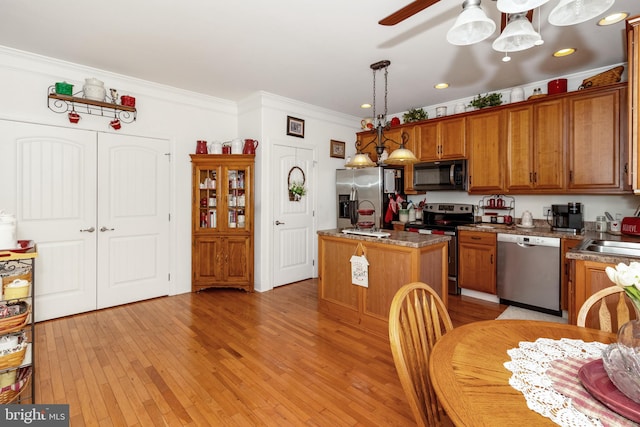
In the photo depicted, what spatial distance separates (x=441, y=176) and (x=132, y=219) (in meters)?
4.06

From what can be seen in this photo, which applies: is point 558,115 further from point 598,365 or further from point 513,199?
point 598,365

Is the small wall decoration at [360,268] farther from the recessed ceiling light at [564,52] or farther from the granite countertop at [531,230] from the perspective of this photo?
→ the recessed ceiling light at [564,52]

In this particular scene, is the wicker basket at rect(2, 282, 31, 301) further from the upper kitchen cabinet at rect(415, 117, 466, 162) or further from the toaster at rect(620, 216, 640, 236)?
the toaster at rect(620, 216, 640, 236)

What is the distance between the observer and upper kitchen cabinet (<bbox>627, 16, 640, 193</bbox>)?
1979 millimetres

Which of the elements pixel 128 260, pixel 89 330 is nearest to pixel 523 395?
pixel 89 330

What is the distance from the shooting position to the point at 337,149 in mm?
5301

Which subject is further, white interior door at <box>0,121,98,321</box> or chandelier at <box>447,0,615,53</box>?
white interior door at <box>0,121,98,321</box>

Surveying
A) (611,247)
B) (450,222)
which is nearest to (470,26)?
(611,247)

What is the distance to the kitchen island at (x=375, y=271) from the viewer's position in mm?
2783

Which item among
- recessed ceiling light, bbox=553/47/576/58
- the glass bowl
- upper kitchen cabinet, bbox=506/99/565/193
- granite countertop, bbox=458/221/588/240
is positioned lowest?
the glass bowl

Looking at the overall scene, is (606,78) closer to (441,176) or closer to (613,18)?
(613,18)

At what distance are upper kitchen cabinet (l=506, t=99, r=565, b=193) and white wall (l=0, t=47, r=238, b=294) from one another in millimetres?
3760

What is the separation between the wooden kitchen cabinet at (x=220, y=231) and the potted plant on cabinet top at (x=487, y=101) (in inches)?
119

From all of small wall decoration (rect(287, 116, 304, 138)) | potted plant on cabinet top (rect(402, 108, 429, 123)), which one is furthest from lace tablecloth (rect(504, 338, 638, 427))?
potted plant on cabinet top (rect(402, 108, 429, 123))
